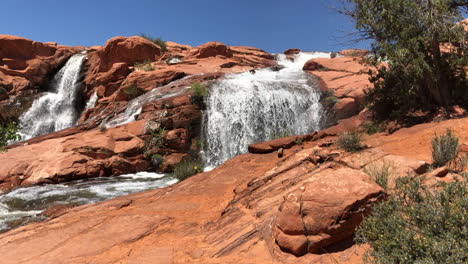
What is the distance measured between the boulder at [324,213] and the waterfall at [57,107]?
24145mm

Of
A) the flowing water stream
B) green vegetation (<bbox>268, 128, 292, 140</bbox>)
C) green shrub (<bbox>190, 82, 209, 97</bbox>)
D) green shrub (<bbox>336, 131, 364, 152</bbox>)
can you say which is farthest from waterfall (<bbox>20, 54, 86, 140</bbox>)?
green shrub (<bbox>336, 131, 364, 152</bbox>)

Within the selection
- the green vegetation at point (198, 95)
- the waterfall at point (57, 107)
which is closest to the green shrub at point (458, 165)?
the green vegetation at point (198, 95)

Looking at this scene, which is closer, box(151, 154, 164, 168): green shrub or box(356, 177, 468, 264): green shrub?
box(356, 177, 468, 264): green shrub

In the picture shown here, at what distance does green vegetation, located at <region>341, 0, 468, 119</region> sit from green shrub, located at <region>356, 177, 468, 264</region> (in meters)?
8.17

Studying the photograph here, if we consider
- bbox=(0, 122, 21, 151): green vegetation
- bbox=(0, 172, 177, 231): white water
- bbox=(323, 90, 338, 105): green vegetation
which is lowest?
bbox=(0, 172, 177, 231): white water

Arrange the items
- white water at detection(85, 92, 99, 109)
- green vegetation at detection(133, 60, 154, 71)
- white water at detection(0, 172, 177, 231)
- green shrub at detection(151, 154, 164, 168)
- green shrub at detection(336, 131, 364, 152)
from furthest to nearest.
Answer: white water at detection(85, 92, 99, 109) → green vegetation at detection(133, 60, 154, 71) → green shrub at detection(151, 154, 164, 168) → white water at detection(0, 172, 177, 231) → green shrub at detection(336, 131, 364, 152)

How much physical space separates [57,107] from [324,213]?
27.7 metres

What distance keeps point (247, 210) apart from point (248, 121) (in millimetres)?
10107

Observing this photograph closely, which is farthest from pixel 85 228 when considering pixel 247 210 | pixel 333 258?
pixel 333 258

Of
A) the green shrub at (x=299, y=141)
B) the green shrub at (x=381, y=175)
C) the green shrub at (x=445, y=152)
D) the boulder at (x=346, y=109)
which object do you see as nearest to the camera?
the green shrub at (x=381, y=175)

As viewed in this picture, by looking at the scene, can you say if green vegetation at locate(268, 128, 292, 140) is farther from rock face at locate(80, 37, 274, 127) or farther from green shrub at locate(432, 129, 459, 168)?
green shrub at locate(432, 129, 459, 168)

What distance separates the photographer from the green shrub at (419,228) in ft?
9.32

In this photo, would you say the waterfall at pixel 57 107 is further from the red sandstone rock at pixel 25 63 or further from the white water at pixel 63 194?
the white water at pixel 63 194

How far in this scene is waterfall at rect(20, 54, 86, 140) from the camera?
954 inches
